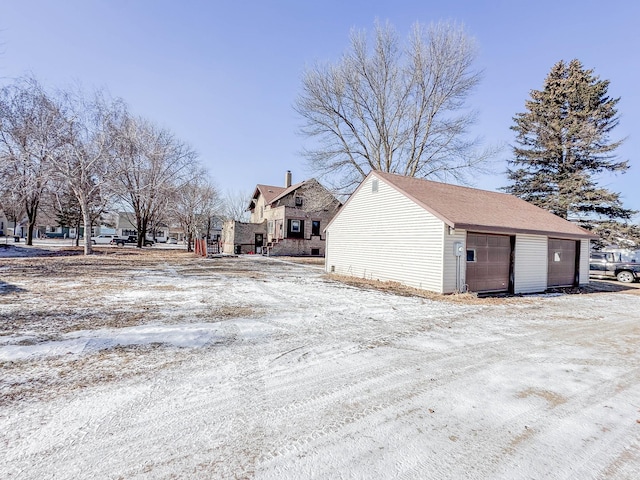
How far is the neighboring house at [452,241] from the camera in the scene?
10.3 m

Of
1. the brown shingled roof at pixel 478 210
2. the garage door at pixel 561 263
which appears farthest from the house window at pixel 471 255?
the garage door at pixel 561 263

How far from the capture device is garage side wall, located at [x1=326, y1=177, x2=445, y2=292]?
414 inches

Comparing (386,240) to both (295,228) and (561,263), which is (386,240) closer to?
(561,263)

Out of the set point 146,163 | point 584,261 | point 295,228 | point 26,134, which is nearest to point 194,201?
point 146,163

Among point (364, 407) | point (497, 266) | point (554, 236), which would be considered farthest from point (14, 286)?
point (554, 236)

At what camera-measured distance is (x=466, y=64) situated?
1836cm

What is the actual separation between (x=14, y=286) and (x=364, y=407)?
1005 centimetres

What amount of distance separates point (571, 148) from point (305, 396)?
2822 cm

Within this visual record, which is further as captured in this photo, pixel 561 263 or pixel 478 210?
pixel 561 263

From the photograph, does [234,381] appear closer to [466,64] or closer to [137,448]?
[137,448]

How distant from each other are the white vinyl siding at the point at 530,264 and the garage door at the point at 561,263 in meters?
0.69

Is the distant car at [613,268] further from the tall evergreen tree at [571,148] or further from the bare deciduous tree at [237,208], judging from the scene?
the bare deciduous tree at [237,208]

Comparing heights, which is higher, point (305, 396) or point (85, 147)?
point (85, 147)

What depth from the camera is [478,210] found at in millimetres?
11891
